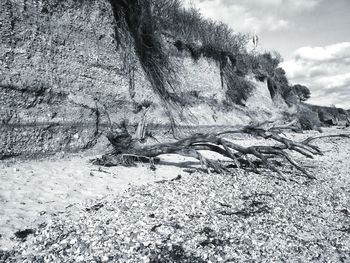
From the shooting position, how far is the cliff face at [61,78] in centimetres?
580

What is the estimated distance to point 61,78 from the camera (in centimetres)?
664

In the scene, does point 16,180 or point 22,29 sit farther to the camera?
point 22,29

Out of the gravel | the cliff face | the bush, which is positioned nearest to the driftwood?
the cliff face

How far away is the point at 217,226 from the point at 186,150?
2710 millimetres

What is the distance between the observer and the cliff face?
19.0 feet

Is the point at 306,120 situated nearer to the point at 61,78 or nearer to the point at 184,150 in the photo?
the point at 184,150

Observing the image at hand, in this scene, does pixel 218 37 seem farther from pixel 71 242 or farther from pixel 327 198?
pixel 71 242

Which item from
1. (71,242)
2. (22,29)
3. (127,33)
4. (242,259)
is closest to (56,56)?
(22,29)

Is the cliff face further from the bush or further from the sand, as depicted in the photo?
the bush

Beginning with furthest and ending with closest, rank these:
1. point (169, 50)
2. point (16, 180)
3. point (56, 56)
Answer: point (169, 50) → point (56, 56) → point (16, 180)

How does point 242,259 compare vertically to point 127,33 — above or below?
below

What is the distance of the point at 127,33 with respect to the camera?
8438 mm

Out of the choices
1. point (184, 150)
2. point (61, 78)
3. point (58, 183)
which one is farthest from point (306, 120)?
point (58, 183)

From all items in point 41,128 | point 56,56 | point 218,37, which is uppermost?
point 218,37
